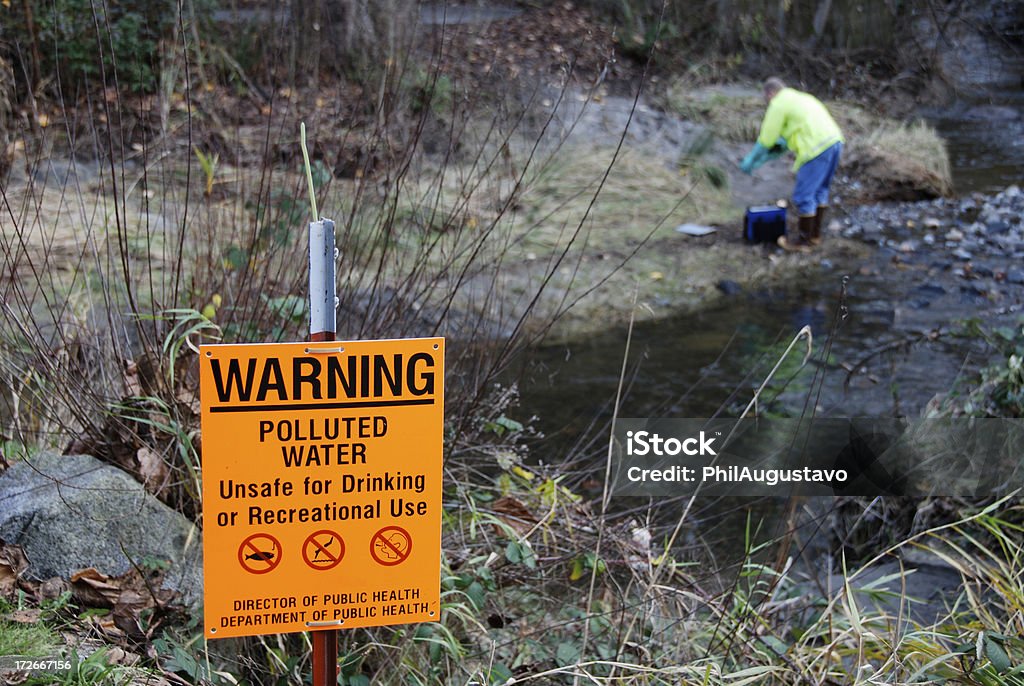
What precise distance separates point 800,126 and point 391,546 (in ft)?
27.6

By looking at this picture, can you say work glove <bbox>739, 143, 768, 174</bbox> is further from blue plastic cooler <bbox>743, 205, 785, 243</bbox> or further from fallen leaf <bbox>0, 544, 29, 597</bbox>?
fallen leaf <bbox>0, 544, 29, 597</bbox>

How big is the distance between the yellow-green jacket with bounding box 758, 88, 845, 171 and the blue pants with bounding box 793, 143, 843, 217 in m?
0.07

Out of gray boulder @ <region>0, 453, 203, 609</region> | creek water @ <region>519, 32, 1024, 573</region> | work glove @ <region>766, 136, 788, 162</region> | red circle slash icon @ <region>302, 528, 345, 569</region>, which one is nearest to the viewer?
red circle slash icon @ <region>302, 528, 345, 569</region>

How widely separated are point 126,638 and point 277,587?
29.6 inches

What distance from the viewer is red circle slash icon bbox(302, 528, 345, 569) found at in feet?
7.66

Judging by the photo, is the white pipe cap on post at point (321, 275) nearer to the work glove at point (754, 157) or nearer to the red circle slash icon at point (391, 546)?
the red circle slash icon at point (391, 546)

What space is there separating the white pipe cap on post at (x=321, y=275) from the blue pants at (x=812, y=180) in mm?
8206

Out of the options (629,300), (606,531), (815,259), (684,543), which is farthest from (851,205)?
(606,531)

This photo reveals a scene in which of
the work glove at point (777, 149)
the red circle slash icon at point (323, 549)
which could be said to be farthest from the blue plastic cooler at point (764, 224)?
the red circle slash icon at point (323, 549)

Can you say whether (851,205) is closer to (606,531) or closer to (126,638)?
(606,531)

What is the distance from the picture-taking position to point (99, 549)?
118 inches

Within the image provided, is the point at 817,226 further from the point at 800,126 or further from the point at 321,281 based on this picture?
the point at 321,281

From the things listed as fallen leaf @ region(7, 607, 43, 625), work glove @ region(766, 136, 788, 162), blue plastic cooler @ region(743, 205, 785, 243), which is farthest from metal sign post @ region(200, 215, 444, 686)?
work glove @ region(766, 136, 788, 162)

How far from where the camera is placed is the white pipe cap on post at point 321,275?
7.32ft
